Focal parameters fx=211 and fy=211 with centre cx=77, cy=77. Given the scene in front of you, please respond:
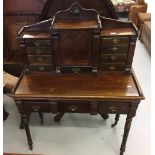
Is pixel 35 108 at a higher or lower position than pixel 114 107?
lower

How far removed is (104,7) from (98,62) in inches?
19.7

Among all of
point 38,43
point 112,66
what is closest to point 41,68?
point 38,43

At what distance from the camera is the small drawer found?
1.64 m

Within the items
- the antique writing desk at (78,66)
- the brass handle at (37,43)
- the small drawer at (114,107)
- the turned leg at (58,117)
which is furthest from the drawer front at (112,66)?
the turned leg at (58,117)

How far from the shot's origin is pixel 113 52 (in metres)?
1.77

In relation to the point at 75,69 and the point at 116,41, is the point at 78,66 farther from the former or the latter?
the point at 116,41

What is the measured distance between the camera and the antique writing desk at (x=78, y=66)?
1.64m

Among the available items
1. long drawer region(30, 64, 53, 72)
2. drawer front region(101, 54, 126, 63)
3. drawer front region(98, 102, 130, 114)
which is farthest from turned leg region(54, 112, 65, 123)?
drawer front region(101, 54, 126, 63)

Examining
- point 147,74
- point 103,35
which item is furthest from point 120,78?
point 147,74

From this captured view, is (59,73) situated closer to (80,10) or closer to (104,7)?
(80,10)

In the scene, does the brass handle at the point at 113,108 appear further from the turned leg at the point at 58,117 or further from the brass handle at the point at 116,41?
the turned leg at the point at 58,117

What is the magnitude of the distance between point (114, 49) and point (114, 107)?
0.48m

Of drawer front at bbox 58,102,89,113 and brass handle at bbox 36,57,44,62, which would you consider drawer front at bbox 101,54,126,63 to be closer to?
drawer front at bbox 58,102,89,113

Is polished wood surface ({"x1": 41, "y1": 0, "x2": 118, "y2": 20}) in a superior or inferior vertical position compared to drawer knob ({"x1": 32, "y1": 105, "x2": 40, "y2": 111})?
superior
